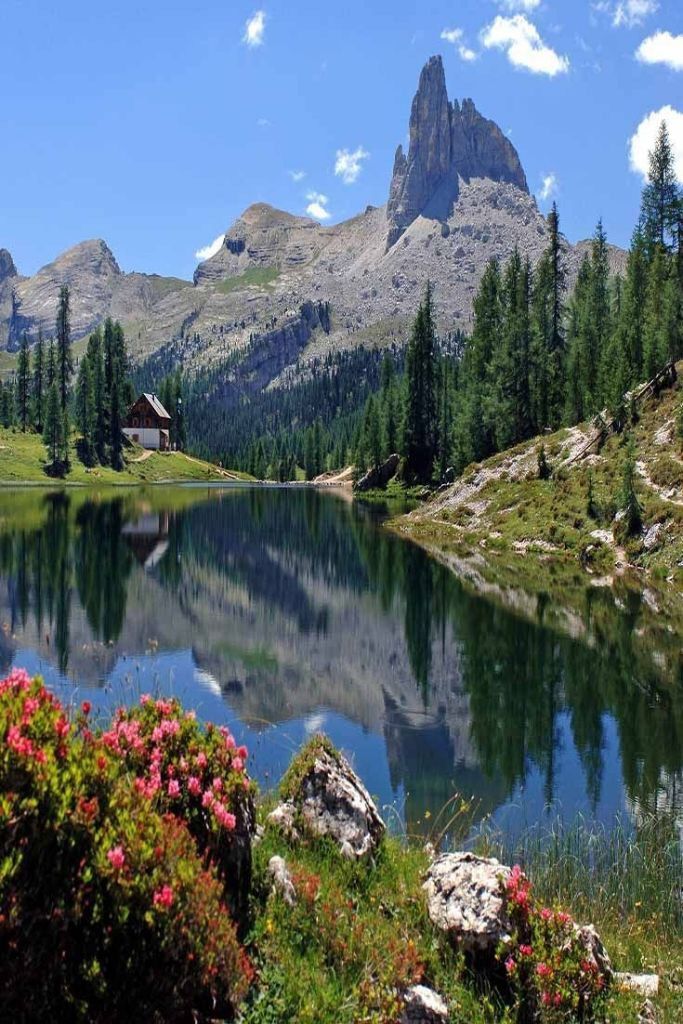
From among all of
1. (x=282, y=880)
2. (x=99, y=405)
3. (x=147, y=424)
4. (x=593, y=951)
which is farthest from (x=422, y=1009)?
(x=147, y=424)

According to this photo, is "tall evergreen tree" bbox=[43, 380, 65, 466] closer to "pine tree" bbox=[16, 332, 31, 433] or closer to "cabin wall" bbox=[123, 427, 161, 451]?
"pine tree" bbox=[16, 332, 31, 433]

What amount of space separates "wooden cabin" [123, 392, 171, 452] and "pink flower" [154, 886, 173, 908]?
18733cm

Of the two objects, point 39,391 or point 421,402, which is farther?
point 39,391

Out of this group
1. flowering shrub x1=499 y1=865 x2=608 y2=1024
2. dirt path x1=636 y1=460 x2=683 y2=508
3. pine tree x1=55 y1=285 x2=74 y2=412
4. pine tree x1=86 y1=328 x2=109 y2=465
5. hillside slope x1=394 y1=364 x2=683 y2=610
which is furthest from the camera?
pine tree x1=55 y1=285 x2=74 y2=412

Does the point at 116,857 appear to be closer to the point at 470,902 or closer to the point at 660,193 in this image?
the point at 470,902

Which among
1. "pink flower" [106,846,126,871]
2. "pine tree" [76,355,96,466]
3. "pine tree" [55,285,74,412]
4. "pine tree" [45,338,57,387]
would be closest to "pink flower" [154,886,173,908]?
"pink flower" [106,846,126,871]

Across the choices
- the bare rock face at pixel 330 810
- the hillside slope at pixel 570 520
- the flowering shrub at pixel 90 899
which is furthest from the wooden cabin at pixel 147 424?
the flowering shrub at pixel 90 899

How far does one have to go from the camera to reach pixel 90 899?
6164mm

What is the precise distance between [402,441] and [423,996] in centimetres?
13244

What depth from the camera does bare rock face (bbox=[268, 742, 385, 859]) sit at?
34.5 ft

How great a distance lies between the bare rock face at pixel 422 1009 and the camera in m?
7.85

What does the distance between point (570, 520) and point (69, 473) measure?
108 metres

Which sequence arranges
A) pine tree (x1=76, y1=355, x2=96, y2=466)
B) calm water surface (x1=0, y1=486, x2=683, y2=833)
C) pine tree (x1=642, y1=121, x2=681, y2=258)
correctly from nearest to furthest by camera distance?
calm water surface (x1=0, y1=486, x2=683, y2=833)
pine tree (x1=642, y1=121, x2=681, y2=258)
pine tree (x1=76, y1=355, x2=96, y2=466)

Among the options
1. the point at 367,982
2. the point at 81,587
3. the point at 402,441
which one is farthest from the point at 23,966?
the point at 402,441
